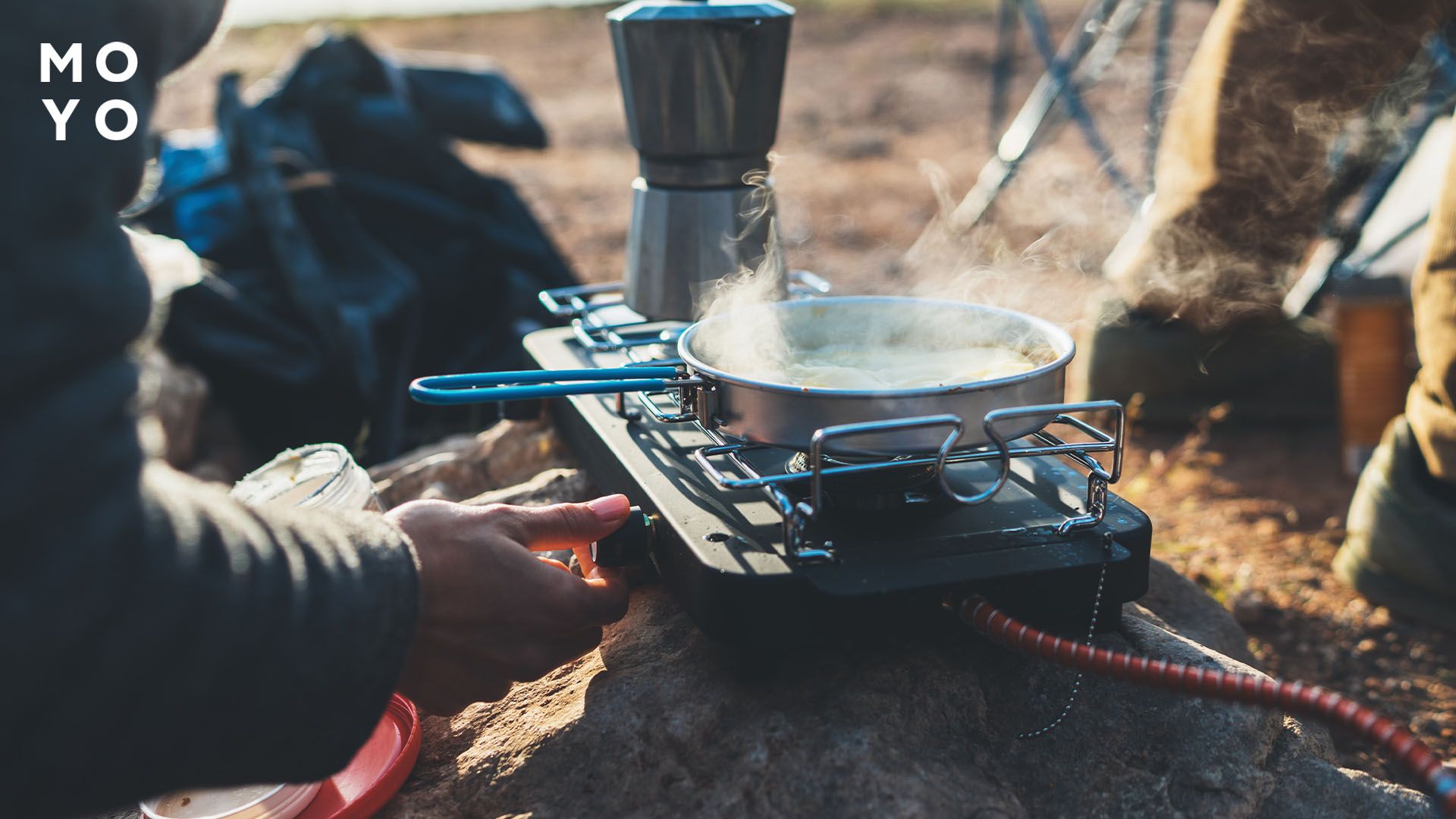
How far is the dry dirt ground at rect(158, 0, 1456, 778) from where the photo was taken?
2.37 meters

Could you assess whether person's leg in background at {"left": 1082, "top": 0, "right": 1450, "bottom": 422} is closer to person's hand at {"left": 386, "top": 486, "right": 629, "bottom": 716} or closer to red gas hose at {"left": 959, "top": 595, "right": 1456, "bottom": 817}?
red gas hose at {"left": 959, "top": 595, "right": 1456, "bottom": 817}

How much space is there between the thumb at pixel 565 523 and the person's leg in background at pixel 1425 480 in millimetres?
1783

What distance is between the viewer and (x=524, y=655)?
51.4 inches

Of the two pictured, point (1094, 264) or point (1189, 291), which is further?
point (1094, 264)

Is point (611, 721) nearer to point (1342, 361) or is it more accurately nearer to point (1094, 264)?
point (1342, 361)

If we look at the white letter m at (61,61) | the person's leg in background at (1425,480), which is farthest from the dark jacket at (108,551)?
the person's leg in background at (1425,480)

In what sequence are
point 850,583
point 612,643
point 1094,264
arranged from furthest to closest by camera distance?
point 1094,264 → point 612,643 → point 850,583

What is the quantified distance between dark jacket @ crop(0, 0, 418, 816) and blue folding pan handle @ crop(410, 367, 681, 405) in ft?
1.29

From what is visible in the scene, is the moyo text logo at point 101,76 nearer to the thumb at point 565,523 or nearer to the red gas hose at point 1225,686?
the thumb at point 565,523

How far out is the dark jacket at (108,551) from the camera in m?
0.83

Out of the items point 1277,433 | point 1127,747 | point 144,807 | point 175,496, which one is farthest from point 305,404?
point 1277,433

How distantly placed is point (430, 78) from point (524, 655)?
10.7ft

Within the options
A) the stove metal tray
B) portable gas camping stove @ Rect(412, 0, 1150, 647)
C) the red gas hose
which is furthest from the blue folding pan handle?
the red gas hose

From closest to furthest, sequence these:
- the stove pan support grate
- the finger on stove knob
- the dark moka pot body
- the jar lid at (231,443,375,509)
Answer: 1. the stove pan support grate
2. the finger on stove knob
3. the jar lid at (231,443,375,509)
4. the dark moka pot body
